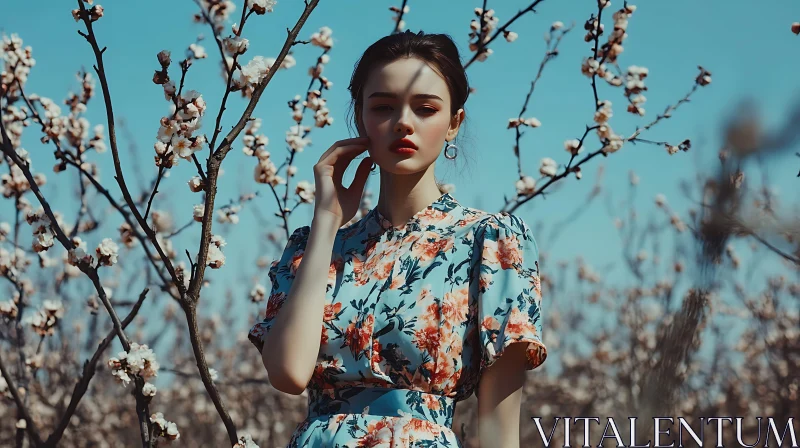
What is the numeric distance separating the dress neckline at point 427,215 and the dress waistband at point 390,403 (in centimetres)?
32

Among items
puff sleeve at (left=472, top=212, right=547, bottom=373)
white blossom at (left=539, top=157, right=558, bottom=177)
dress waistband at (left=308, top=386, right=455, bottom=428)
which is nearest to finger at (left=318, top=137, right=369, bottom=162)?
puff sleeve at (left=472, top=212, right=547, bottom=373)

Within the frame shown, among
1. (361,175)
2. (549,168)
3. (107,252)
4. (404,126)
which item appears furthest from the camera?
(549,168)

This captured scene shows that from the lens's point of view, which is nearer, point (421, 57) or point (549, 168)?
point (421, 57)

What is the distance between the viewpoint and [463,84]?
5.74 feet

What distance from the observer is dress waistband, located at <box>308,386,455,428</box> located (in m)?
1.47

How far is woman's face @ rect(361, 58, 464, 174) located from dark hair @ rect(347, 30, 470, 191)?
3 centimetres

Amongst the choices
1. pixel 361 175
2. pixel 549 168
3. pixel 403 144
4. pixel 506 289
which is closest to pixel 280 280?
pixel 361 175

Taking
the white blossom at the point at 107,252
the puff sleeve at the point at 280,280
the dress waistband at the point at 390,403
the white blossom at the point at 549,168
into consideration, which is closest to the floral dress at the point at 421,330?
the dress waistband at the point at 390,403

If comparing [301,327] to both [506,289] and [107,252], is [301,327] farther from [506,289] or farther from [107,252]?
[107,252]

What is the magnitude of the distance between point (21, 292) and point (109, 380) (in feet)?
A: 13.2

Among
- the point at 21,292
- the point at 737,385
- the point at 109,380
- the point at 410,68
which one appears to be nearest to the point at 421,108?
the point at 410,68

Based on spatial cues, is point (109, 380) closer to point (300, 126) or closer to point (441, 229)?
point (300, 126)

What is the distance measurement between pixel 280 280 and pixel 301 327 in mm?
275

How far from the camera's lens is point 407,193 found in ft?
5.53
